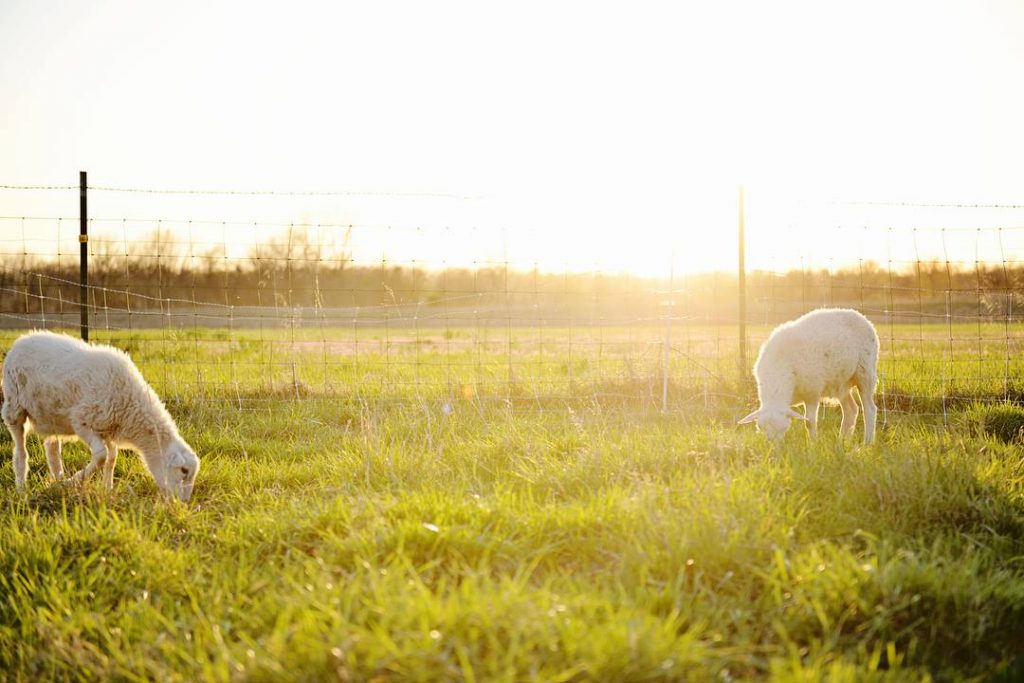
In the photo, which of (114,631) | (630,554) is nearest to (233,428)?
(114,631)

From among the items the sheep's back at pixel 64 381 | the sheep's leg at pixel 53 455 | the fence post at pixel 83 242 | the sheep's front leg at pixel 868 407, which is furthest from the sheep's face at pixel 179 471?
the sheep's front leg at pixel 868 407

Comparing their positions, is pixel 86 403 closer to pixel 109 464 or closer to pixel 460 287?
pixel 109 464

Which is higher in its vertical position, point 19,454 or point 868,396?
point 868,396

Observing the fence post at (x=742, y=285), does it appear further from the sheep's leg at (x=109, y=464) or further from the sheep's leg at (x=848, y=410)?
the sheep's leg at (x=109, y=464)

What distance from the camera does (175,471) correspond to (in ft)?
18.6

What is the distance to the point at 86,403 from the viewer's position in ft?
20.0

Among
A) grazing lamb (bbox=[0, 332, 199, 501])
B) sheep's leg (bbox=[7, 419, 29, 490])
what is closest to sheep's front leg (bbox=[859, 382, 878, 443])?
grazing lamb (bbox=[0, 332, 199, 501])

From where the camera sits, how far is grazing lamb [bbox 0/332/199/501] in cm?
611

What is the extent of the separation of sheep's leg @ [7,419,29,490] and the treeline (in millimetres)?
1559

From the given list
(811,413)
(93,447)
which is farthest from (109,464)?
(811,413)

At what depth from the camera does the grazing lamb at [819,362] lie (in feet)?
24.1

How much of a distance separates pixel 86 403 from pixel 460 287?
1170 centimetres

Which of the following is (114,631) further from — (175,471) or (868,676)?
(868,676)

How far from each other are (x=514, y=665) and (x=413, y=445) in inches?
137
